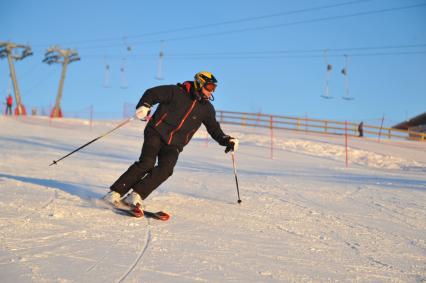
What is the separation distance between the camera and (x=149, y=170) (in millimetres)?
6145

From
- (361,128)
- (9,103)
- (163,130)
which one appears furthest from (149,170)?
(9,103)

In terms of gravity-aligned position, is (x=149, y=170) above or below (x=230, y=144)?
below

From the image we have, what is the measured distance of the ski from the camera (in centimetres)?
568

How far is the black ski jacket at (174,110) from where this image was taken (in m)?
6.16

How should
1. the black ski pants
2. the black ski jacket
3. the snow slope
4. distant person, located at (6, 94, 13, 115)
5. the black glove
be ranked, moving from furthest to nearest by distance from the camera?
distant person, located at (6, 94, 13, 115) → the black glove → the black ski jacket → the black ski pants → the snow slope

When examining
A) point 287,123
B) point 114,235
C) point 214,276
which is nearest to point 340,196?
point 114,235

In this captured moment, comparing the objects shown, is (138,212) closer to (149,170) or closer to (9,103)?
(149,170)

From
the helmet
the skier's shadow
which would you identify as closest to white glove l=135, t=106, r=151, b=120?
the helmet

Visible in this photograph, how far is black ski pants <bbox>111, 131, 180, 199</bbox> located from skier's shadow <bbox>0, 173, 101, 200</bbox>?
102cm

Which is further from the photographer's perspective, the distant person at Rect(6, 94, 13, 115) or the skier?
the distant person at Rect(6, 94, 13, 115)

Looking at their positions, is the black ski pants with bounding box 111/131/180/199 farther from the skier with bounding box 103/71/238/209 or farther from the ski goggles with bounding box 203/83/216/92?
the ski goggles with bounding box 203/83/216/92

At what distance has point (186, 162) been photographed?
589 inches

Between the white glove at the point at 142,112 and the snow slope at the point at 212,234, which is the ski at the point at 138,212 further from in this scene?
the white glove at the point at 142,112

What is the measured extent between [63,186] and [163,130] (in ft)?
7.96
